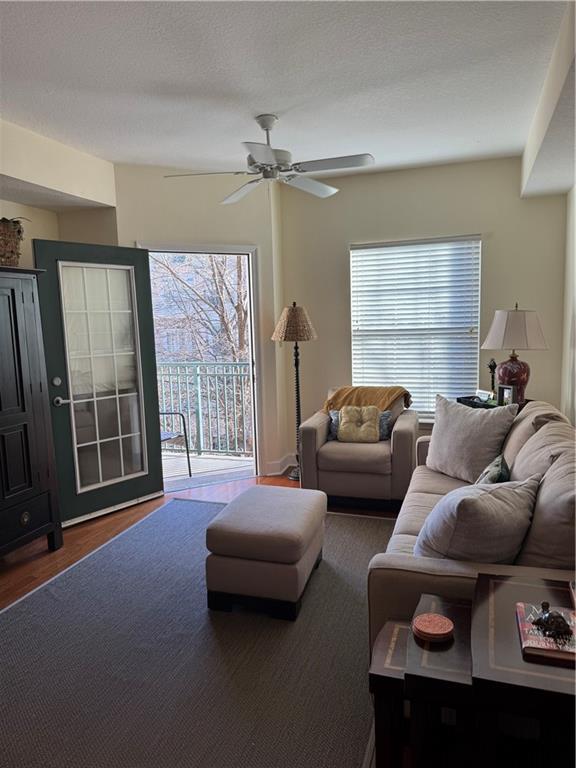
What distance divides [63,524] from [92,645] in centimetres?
161

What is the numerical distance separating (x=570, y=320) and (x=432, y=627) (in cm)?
320

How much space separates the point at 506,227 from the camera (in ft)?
14.0

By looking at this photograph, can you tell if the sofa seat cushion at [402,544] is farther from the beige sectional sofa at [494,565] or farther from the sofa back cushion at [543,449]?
the sofa back cushion at [543,449]

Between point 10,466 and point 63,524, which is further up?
point 10,466

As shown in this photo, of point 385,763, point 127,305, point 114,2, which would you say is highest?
point 114,2

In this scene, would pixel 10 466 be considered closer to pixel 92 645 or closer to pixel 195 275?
pixel 92 645

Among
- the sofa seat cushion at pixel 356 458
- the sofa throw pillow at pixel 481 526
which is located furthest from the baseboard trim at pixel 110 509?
the sofa throw pillow at pixel 481 526

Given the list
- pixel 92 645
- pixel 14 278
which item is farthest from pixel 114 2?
pixel 92 645

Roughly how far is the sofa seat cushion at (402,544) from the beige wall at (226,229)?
265cm

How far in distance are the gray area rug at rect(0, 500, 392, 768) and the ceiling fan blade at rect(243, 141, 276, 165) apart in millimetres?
2393

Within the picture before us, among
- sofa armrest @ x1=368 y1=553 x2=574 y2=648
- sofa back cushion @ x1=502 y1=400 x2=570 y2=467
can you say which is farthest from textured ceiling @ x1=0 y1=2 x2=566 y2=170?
sofa armrest @ x1=368 y1=553 x2=574 y2=648

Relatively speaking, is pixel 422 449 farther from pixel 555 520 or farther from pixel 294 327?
pixel 555 520

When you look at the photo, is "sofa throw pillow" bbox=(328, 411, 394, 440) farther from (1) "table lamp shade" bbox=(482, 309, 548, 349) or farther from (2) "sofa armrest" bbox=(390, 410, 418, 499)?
(1) "table lamp shade" bbox=(482, 309, 548, 349)

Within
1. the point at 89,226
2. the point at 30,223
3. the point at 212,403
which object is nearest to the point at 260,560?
the point at 89,226
